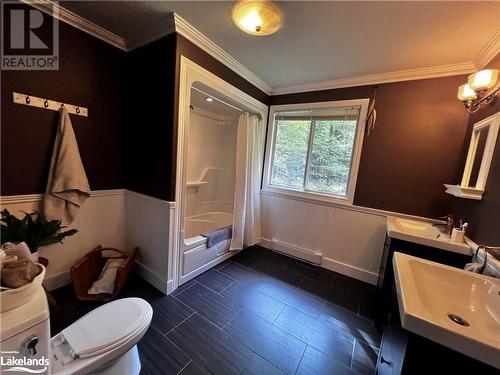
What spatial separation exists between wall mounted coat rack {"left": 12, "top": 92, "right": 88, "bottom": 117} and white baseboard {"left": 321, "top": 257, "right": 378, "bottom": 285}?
3265mm

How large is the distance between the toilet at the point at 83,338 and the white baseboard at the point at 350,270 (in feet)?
7.48

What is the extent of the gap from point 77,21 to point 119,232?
6.75ft

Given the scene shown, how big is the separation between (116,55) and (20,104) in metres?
0.98

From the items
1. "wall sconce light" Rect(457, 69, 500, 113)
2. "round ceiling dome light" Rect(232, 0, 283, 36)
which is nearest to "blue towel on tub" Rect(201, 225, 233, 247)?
"round ceiling dome light" Rect(232, 0, 283, 36)

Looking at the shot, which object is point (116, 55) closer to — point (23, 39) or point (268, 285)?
point (23, 39)

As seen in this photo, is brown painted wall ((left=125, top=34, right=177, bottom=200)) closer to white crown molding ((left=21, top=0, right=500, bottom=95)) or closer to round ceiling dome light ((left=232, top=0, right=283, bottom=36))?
white crown molding ((left=21, top=0, right=500, bottom=95))

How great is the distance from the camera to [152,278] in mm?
2125

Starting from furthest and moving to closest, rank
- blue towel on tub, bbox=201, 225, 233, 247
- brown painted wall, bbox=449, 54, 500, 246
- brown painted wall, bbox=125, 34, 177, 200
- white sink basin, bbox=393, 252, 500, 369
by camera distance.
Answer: blue towel on tub, bbox=201, 225, 233, 247
brown painted wall, bbox=125, 34, 177, 200
brown painted wall, bbox=449, 54, 500, 246
white sink basin, bbox=393, 252, 500, 369

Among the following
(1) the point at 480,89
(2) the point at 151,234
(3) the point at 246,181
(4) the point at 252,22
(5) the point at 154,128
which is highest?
(4) the point at 252,22

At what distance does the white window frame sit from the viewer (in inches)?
97.8

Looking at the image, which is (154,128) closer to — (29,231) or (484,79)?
(29,231)

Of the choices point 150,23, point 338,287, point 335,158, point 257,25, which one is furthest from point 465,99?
point 150,23

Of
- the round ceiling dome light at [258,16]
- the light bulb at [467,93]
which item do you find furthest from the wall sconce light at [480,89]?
the round ceiling dome light at [258,16]

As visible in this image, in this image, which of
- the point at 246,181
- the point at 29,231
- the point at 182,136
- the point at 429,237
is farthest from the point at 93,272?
the point at 429,237
